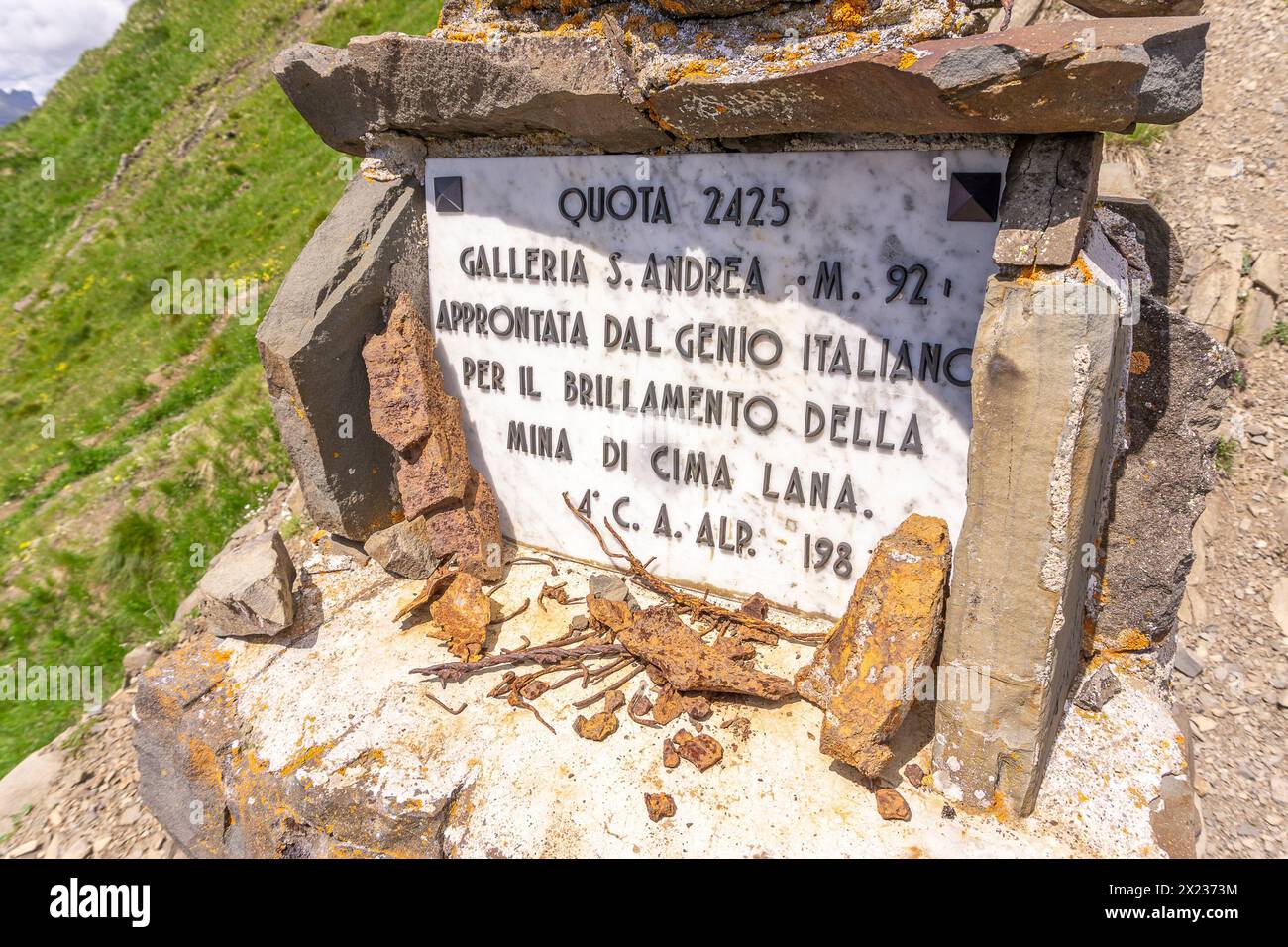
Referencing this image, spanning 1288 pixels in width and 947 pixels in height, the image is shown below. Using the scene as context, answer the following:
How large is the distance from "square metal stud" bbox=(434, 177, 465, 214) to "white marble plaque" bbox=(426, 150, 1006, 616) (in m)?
0.02

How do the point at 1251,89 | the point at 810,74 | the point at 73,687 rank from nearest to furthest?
the point at 810,74 < the point at 73,687 < the point at 1251,89

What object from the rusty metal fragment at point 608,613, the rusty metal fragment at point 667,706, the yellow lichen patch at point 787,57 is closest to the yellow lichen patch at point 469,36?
the yellow lichen patch at point 787,57

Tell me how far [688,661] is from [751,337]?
1.62m

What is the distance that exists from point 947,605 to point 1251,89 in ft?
22.3

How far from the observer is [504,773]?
119 inches

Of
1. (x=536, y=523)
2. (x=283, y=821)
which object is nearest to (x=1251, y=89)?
(x=536, y=523)

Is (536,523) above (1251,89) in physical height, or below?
below

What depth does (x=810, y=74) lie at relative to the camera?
258cm

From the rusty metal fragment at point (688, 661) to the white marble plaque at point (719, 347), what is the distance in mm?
570

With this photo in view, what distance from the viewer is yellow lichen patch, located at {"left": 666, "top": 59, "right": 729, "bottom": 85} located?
9.57ft

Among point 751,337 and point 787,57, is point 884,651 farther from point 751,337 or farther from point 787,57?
point 787,57

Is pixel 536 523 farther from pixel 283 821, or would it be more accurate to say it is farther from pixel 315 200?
pixel 315 200

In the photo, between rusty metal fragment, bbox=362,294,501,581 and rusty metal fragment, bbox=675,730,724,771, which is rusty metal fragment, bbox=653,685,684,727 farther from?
rusty metal fragment, bbox=362,294,501,581

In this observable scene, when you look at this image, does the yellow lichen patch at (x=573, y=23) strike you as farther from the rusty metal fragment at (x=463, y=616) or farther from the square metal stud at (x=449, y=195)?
the rusty metal fragment at (x=463, y=616)
